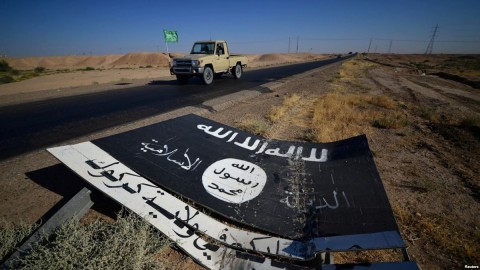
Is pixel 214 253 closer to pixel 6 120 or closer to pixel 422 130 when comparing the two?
pixel 422 130

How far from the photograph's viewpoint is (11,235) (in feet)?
7.86

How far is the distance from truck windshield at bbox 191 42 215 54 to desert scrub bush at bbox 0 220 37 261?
1301 centimetres

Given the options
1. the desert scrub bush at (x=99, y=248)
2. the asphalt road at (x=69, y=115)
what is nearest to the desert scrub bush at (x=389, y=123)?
the asphalt road at (x=69, y=115)

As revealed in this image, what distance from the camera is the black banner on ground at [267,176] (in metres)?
2.61

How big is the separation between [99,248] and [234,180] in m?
1.68

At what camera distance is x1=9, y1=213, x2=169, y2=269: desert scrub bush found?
6.59 ft

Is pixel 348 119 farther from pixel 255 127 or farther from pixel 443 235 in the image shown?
pixel 443 235

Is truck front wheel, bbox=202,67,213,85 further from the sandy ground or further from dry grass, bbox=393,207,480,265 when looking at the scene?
dry grass, bbox=393,207,480,265

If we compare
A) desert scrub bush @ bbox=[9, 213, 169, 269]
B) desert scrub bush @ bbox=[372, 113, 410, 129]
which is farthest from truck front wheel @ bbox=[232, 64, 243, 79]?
desert scrub bush @ bbox=[9, 213, 169, 269]

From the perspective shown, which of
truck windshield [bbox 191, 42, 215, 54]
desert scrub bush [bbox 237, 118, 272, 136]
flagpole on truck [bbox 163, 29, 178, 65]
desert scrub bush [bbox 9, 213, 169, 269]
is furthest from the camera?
flagpole on truck [bbox 163, 29, 178, 65]

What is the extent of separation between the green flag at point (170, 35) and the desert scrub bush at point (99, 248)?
70.2ft

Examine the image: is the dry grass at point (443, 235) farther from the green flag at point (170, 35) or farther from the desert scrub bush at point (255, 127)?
the green flag at point (170, 35)

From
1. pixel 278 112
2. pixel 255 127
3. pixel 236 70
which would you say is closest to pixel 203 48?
pixel 236 70

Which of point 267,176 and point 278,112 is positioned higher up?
point 267,176
